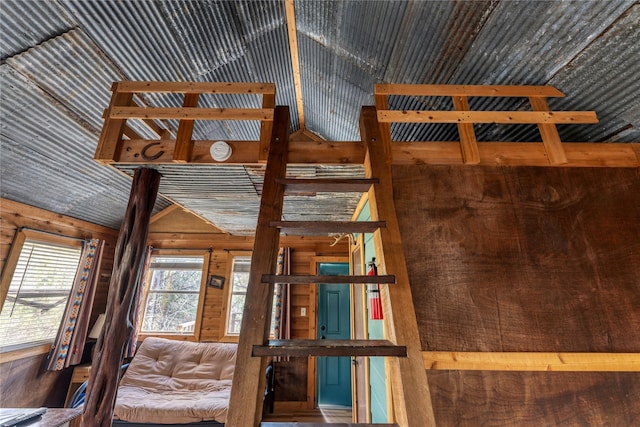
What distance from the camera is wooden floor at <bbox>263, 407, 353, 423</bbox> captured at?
12.1ft

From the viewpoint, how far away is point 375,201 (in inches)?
51.3

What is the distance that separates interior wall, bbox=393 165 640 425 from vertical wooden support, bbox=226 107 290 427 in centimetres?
75

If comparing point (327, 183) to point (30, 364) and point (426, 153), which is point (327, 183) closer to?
point (426, 153)

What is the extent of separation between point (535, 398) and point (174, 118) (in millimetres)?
2510

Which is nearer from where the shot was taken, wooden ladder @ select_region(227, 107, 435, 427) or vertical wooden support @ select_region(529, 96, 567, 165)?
wooden ladder @ select_region(227, 107, 435, 427)

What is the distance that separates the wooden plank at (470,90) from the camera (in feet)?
5.61

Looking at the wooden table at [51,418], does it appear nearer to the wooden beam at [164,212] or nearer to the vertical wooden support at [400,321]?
the vertical wooden support at [400,321]

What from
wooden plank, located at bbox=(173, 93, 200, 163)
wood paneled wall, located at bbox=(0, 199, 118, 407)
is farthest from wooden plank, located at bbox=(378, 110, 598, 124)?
wood paneled wall, located at bbox=(0, 199, 118, 407)

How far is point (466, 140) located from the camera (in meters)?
1.72

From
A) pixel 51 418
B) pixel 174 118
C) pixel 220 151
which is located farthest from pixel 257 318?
pixel 51 418

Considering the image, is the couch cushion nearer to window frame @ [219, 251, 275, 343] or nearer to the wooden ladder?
window frame @ [219, 251, 275, 343]

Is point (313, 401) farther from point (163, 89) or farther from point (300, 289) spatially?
point (163, 89)

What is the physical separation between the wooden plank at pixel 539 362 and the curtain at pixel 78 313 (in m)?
4.38

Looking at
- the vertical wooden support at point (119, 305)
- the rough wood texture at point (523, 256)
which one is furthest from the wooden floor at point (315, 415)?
the rough wood texture at point (523, 256)
